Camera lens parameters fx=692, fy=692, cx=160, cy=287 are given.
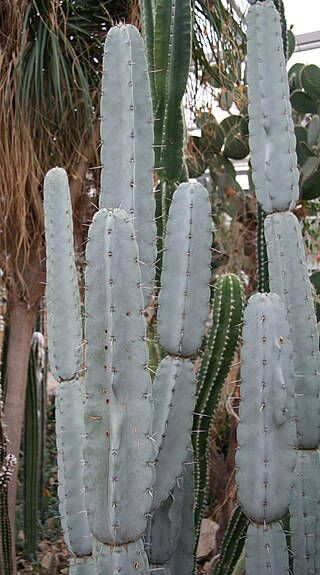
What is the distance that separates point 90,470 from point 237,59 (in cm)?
204

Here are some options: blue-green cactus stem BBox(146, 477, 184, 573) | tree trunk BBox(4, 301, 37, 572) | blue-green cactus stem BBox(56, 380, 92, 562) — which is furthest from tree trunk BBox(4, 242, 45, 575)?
blue-green cactus stem BBox(146, 477, 184, 573)

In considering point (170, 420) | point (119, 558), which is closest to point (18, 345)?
point (170, 420)

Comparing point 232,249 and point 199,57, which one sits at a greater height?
point 199,57

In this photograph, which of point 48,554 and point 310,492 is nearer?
point 310,492

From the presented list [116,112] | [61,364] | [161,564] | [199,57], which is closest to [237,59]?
[199,57]

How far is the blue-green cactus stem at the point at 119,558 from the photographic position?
132cm

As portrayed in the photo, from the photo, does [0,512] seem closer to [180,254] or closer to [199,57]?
[180,254]

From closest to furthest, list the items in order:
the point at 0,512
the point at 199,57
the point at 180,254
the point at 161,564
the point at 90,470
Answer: the point at 90,470, the point at 180,254, the point at 161,564, the point at 0,512, the point at 199,57

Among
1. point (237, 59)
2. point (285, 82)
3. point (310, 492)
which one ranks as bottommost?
point (310, 492)

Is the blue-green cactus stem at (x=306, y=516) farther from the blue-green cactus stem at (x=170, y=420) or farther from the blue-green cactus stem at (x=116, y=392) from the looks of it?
the blue-green cactus stem at (x=116, y=392)

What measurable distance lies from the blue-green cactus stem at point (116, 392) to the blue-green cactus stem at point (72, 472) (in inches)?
14.0

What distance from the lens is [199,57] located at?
2947 millimetres

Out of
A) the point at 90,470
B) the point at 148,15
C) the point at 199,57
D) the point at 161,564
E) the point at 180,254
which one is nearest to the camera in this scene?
the point at 90,470

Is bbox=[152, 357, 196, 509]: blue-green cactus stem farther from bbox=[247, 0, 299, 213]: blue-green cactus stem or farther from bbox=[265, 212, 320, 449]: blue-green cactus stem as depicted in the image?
bbox=[247, 0, 299, 213]: blue-green cactus stem
